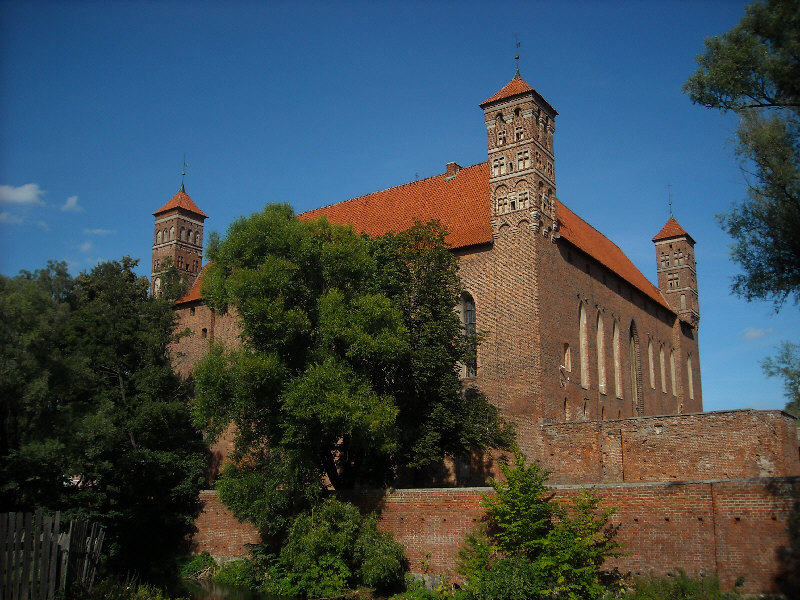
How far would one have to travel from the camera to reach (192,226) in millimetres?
40938

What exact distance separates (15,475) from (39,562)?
10577 mm

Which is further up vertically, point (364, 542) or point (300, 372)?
point (300, 372)

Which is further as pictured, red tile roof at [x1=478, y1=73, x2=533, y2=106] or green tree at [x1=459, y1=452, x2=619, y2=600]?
red tile roof at [x1=478, y1=73, x2=533, y2=106]

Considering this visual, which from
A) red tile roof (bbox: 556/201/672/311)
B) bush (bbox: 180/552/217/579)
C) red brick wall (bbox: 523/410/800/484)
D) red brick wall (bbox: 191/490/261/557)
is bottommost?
bush (bbox: 180/552/217/579)

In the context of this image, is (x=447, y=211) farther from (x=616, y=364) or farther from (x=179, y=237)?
(x=179, y=237)

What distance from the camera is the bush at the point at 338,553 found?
1884cm

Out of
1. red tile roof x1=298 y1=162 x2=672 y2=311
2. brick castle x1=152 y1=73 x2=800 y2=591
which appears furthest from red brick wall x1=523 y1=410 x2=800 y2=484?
red tile roof x1=298 y1=162 x2=672 y2=311

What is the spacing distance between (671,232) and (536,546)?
104ft

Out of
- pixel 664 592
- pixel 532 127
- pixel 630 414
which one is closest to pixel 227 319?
pixel 532 127

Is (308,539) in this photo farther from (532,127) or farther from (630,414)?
(630,414)

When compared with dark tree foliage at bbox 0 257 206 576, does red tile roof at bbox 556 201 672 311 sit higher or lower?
higher

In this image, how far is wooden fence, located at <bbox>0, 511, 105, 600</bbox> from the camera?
469 inches

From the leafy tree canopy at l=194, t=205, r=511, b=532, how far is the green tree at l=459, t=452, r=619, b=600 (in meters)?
3.84

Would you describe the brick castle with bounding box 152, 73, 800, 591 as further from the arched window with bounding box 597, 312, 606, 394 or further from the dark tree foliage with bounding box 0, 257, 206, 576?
the dark tree foliage with bounding box 0, 257, 206, 576
